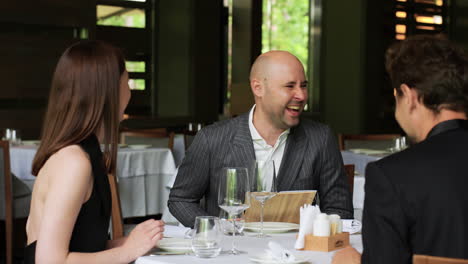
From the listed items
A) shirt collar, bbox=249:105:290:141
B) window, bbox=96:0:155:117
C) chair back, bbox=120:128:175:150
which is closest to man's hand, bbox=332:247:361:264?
shirt collar, bbox=249:105:290:141

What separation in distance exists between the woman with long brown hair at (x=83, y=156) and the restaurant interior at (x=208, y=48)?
4.27m

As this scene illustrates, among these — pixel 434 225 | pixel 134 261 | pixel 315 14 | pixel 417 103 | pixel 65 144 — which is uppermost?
pixel 315 14

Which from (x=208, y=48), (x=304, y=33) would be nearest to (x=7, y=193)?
(x=208, y=48)

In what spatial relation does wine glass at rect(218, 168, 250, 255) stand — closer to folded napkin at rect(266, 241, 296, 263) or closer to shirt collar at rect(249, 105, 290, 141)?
folded napkin at rect(266, 241, 296, 263)

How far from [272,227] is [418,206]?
880 mm

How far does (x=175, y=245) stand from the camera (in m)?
2.10

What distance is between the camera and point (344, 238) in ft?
7.07

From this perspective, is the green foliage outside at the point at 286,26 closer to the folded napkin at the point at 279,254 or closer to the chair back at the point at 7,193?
the chair back at the point at 7,193

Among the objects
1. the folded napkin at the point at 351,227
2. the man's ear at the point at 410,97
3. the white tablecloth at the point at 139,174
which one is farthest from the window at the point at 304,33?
the man's ear at the point at 410,97

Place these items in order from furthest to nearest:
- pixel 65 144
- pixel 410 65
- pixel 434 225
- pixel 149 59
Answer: pixel 149 59 → pixel 65 144 → pixel 410 65 → pixel 434 225

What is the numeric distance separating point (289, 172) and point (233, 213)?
74cm

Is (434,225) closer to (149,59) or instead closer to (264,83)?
(264,83)

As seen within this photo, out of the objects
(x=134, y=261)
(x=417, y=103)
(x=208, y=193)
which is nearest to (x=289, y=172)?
(x=208, y=193)

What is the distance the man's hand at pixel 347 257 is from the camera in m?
1.82
